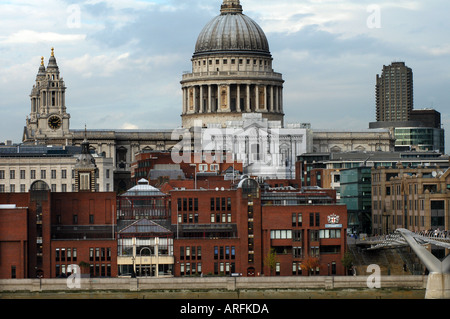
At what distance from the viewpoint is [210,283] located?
11500 cm

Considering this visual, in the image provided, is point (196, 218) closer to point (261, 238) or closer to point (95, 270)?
point (261, 238)

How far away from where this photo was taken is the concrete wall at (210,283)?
11444 cm

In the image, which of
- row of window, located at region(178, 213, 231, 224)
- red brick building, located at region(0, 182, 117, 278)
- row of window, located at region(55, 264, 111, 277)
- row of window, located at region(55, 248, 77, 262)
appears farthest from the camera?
row of window, located at region(178, 213, 231, 224)

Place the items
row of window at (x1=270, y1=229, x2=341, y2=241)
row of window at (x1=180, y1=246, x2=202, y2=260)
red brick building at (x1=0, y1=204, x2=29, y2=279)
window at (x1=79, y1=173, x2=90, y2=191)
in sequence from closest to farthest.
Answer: red brick building at (x1=0, y1=204, x2=29, y2=279)
row of window at (x1=180, y1=246, x2=202, y2=260)
row of window at (x1=270, y1=229, x2=341, y2=241)
window at (x1=79, y1=173, x2=90, y2=191)

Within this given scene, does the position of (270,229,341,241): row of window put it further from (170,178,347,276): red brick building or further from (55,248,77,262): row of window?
(55,248,77,262): row of window

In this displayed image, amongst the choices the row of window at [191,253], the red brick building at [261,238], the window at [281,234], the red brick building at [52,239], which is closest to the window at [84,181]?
the red brick building at [52,239]

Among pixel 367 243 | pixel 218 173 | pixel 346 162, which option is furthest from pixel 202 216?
pixel 346 162

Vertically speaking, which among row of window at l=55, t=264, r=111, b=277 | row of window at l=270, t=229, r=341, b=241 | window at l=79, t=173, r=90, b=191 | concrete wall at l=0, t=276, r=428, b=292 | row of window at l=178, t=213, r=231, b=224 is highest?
window at l=79, t=173, r=90, b=191

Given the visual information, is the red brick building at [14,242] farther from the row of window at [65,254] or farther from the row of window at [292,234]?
the row of window at [292,234]

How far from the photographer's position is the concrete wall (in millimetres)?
114438

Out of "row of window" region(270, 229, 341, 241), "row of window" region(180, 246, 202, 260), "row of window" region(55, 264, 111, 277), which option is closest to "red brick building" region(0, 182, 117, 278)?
"row of window" region(55, 264, 111, 277)
